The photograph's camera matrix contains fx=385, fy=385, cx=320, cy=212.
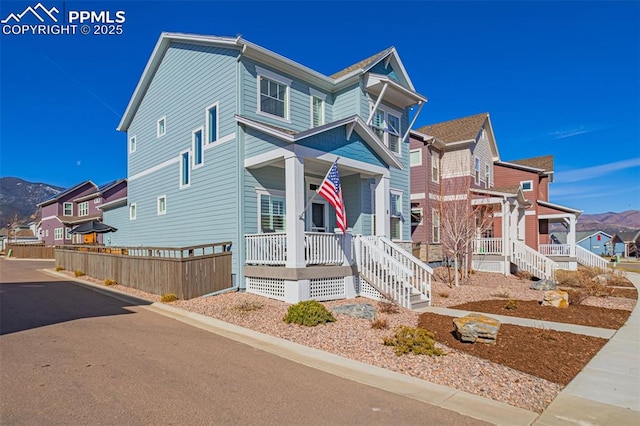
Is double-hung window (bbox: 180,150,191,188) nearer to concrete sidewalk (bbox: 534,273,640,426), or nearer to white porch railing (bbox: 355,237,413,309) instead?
white porch railing (bbox: 355,237,413,309)

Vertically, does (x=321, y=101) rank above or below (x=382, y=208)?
above

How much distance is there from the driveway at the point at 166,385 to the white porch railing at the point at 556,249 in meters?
23.2

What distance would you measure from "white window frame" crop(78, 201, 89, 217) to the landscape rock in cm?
4116

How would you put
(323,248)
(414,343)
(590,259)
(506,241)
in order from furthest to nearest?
1. (590,259)
2. (506,241)
3. (323,248)
4. (414,343)

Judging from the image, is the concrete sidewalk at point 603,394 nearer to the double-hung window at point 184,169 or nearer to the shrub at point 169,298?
the shrub at point 169,298

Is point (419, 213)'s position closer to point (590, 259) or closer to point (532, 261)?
point (532, 261)

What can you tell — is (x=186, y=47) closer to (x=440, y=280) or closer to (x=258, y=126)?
(x=258, y=126)

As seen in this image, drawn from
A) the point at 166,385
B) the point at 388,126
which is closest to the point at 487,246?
the point at 388,126

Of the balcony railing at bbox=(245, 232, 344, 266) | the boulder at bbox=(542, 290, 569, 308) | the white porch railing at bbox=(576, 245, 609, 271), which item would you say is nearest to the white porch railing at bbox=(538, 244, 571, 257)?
the white porch railing at bbox=(576, 245, 609, 271)

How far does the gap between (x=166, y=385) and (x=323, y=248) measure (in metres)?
6.55

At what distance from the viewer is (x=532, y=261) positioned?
18.7 m

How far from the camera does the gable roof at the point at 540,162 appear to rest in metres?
29.9

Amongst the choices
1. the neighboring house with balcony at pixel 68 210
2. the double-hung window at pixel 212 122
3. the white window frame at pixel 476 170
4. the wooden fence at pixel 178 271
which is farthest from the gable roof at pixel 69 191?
the white window frame at pixel 476 170

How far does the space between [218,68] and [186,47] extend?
9.85 ft
